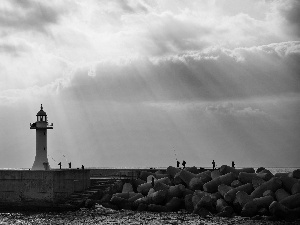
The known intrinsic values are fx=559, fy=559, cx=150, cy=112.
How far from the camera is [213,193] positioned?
29109mm

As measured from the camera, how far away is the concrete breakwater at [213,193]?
86.3 feet

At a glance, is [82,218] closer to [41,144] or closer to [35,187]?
[35,187]

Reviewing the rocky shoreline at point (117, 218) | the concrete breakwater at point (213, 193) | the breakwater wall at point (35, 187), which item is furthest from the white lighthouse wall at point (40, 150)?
the rocky shoreline at point (117, 218)

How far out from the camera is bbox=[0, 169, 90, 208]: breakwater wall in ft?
95.7

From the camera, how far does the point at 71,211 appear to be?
96.6ft

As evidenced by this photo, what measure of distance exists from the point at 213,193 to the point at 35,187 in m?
9.32

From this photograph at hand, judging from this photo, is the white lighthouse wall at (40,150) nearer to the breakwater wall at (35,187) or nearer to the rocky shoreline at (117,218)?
the breakwater wall at (35,187)

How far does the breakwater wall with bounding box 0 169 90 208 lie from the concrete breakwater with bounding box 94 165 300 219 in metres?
2.31

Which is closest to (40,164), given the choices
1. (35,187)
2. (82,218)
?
(35,187)

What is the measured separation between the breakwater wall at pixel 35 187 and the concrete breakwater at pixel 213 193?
2305 mm

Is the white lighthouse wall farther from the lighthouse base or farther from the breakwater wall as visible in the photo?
the breakwater wall

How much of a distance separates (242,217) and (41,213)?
10.2 metres

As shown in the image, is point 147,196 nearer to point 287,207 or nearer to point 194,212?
point 194,212

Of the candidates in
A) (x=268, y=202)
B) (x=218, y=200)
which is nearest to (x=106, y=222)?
(x=218, y=200)
